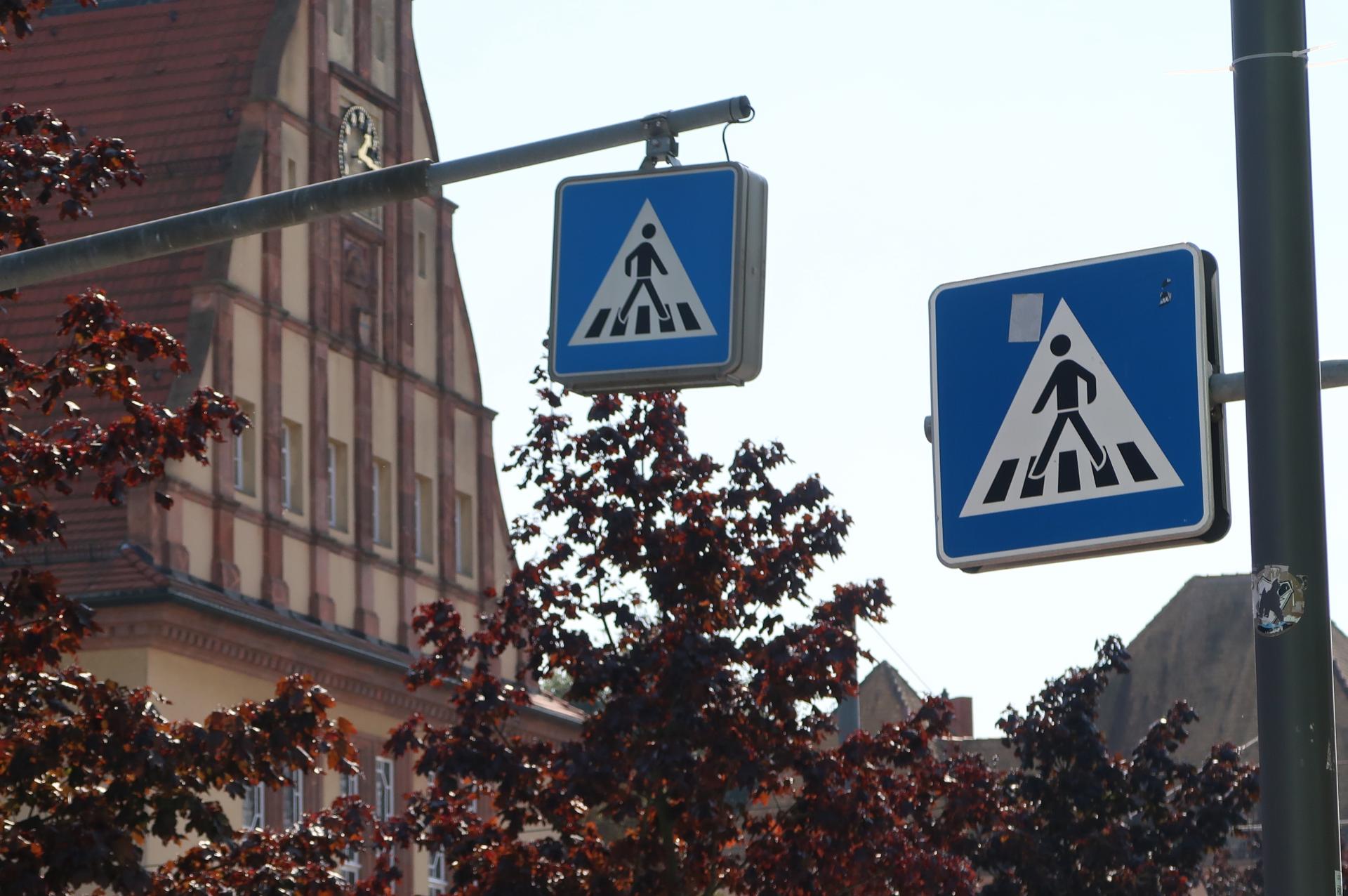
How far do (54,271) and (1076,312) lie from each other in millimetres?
4150

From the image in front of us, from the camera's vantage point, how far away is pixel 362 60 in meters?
38.2

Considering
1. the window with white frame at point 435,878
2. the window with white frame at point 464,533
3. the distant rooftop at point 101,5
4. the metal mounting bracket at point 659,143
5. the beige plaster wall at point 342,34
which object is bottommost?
the window with white frame at point 435,878

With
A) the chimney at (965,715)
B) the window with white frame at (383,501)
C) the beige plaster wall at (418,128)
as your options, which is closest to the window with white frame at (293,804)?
the window with white frame at (383,501)

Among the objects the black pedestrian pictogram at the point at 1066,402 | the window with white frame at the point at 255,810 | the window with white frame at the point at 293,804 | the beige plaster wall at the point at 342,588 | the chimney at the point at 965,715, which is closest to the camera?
the black pedestrian pictogram at the point at 1066,402

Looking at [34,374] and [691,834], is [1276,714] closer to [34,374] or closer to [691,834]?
[34,374]

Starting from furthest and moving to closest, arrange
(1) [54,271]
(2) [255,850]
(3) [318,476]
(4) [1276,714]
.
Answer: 1. (3) [318,476]
2. (2) [255,850]
3. (1) [54,271]
4. (4) [1276,714]

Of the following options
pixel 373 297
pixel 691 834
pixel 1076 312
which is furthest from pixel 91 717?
pixel 373 297

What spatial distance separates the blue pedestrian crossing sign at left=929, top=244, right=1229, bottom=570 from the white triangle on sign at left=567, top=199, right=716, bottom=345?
2353mm

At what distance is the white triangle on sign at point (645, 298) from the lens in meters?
8.62

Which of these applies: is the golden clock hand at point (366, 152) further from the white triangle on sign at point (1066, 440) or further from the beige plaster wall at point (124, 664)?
the white triangle on sign at point (1066, 440)

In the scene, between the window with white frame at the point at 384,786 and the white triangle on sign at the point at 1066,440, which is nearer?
the white triangle on sign at the point at 1066,440

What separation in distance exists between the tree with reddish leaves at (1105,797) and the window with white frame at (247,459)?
12.4 meters

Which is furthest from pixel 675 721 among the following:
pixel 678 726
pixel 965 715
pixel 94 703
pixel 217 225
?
pixel 965 715

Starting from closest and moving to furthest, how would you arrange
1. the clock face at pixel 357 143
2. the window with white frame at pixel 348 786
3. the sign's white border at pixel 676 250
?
the sign's white border at pixel 676 250
the window with white frame at pixel 348 786
the clock face at pixel 357 143
